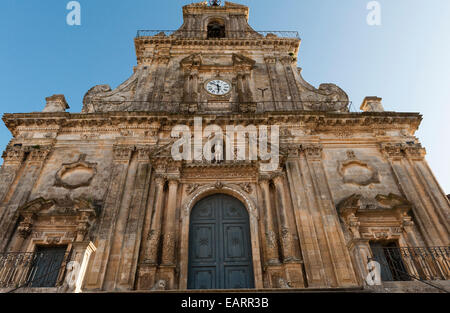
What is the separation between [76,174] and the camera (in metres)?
11.5

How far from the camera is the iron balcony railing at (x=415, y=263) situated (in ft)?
28.3

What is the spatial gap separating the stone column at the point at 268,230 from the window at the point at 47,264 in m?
5.69

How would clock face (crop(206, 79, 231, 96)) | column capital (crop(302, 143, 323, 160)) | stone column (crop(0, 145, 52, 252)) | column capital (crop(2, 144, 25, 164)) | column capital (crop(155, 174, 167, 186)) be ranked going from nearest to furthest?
1. stone column (crop(0, 145, 52, 252))
2. column capital (crop(155, 174, 167, 186))
3. column capital (crop(2, 144, 25, 164))
4. column capital (crop(302, 143, 323, 160))
5. clock face (crop(206, 79, 231, 96))

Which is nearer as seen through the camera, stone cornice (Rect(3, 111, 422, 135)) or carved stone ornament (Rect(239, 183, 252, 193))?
carved stone ornament (Rect(239, 183, 252, 193))

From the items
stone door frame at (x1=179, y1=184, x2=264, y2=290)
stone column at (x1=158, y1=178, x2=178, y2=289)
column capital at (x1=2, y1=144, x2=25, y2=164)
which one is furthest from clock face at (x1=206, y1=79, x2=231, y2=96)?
column capital at (x1=2, y1=144, x2=25, y2=164)

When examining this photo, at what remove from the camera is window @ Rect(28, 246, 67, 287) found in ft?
29.9

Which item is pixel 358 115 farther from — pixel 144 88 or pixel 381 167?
pixel 144 88

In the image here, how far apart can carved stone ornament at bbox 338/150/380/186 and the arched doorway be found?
3.75 meters

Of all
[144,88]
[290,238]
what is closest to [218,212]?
[290,238]

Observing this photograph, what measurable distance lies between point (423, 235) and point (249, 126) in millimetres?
6552

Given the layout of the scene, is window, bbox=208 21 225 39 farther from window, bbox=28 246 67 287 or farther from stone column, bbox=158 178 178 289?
window, bbox=28 246 67 287

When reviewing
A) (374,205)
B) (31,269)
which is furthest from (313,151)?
(31,269)

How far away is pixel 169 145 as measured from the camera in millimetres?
11523

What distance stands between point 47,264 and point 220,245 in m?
4.97
